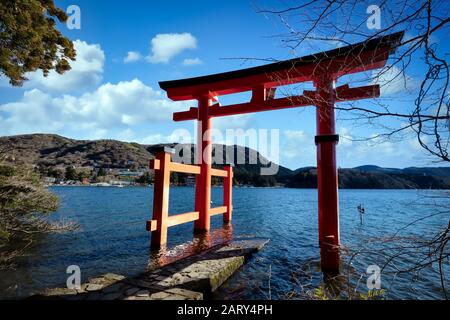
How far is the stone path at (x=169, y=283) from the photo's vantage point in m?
3.53

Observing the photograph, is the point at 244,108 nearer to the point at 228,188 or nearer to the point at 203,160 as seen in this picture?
the point at 203,160

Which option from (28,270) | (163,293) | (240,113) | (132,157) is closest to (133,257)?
(28,270)

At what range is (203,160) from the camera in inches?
332

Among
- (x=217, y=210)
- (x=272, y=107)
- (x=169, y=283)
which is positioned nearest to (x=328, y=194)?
(x=272, y=107)

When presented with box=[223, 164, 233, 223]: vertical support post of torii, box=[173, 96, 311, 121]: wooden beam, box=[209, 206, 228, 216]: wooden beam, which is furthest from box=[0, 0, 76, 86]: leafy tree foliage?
box=[223, 164, 233, 223]: vertical support post of torii

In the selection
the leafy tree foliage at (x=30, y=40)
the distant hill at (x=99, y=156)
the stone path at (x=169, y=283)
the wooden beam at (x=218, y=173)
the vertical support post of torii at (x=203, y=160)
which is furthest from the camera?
the distant hill at (x=99, y=156)

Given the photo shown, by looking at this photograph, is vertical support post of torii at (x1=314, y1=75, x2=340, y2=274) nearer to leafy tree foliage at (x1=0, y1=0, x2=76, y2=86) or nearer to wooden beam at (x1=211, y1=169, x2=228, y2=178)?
wooden beam at (x1=211, y1=169, x2=228, y2=178)

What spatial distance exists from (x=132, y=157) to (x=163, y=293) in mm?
109729

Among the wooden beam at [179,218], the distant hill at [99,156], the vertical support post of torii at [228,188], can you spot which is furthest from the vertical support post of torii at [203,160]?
the distant hill at [99,156]

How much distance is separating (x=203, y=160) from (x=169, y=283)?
4808 mm

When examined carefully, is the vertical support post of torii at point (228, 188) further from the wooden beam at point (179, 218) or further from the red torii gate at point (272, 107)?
the wooden beam at point (179, 218)

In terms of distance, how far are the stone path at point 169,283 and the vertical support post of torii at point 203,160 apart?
2735 millimetres
